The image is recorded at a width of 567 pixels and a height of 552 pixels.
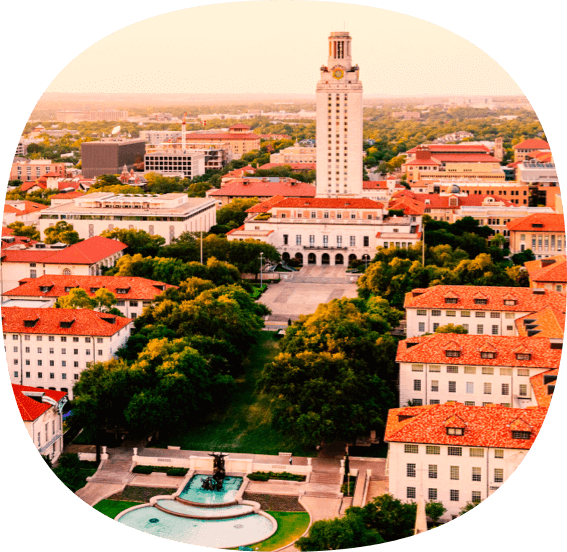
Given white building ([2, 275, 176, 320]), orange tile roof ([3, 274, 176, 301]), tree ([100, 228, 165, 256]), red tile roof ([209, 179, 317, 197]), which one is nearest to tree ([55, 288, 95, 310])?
white building ([2, 275, 176, 320])

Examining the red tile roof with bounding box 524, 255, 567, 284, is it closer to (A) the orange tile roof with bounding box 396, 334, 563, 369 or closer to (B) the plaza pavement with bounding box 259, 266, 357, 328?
(B) the plaza pavement with bounding box 259, 266, 357, 328

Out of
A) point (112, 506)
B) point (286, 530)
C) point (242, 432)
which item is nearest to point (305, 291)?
point (242, 432)

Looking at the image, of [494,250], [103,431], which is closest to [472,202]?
[494,250]

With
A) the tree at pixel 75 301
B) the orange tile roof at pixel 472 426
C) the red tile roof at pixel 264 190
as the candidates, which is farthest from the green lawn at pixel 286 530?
the red tile roof at pixel 264 190

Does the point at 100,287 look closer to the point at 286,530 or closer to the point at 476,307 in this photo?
the point at 476,307

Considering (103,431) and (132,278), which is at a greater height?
(132,278)

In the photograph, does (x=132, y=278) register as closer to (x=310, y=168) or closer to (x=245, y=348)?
(x=245, y=348)
